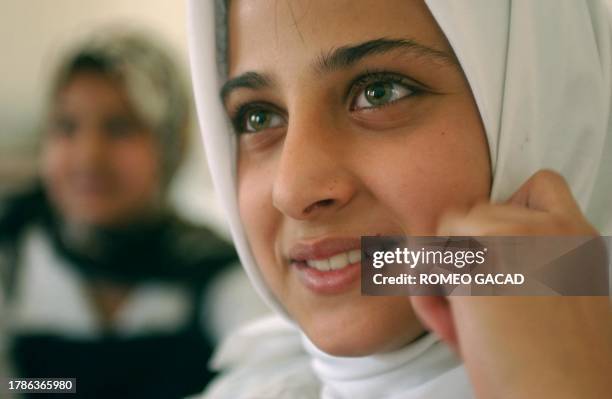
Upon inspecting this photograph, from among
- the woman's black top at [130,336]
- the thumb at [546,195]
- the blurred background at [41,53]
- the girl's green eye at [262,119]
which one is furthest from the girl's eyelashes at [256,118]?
the blurred background at [41,53]

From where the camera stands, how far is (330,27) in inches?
19.1

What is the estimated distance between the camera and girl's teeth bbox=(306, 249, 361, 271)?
0.50 meters

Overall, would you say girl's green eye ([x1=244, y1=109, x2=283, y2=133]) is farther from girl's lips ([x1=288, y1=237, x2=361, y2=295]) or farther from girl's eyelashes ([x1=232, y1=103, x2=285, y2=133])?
girl's lips ([x1=288, y1=237, x2=361, y2=295])

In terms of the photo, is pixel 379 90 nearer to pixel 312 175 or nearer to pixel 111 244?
pixel 312 175

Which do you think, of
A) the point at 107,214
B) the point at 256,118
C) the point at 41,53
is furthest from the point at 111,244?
the point at 256,118

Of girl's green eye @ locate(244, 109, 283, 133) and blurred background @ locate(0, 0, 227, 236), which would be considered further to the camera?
blurred background @ locate(0, 0, 227, 236)

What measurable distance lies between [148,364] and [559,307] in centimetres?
89

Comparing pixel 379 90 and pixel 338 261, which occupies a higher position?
pixel 379 90

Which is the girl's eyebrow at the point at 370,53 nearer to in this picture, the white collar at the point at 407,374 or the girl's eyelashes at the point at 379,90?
the girl's eyelashes at the point at 379,90

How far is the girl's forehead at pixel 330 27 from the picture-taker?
0.48m

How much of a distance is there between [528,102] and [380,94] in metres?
0.12

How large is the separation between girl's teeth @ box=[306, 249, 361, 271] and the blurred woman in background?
646 millimetres

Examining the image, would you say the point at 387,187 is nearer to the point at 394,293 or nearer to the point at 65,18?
the point at 394,293

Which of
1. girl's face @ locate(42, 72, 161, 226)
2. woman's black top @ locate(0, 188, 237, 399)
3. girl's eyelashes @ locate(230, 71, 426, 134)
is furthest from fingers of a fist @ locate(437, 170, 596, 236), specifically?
girl's face @ locate(42, 72, 161, 226)
